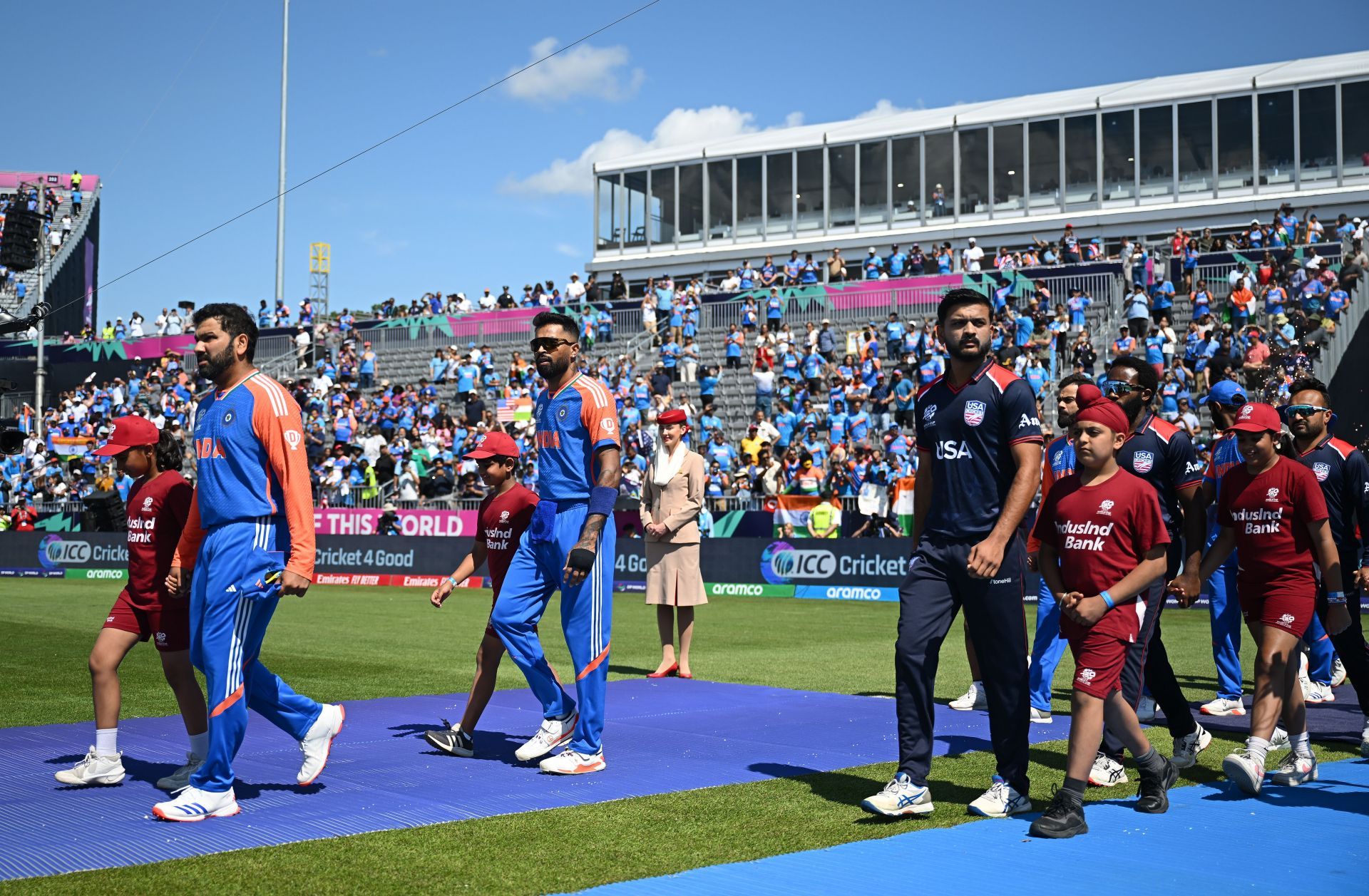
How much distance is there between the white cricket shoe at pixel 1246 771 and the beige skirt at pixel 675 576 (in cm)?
549

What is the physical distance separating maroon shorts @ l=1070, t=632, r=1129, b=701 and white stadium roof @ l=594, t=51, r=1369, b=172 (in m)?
34.1

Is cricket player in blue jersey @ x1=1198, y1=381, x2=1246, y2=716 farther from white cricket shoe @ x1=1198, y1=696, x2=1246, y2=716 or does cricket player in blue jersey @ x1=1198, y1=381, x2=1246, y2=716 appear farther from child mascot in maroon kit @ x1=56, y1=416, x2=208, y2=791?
child mascot in maroon kit @ x1=56, y1=416, x2=208, y2=791

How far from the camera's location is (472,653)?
518 inches

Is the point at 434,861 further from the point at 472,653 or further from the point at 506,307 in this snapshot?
the point at 506,307

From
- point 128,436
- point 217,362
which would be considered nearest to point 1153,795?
point 217,362

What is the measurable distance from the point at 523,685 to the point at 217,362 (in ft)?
17.5

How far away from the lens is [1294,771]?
6.43 meters

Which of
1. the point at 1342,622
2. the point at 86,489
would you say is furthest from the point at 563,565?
the point at 86,489

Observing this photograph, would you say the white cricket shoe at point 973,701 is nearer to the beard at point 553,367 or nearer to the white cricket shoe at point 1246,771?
the white cricket shoe at point 1246,771

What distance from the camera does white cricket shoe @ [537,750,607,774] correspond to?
22.0 feet

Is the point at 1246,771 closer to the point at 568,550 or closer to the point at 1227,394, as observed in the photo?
the point at 1227,394

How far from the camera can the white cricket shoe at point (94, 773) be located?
6.31 metres

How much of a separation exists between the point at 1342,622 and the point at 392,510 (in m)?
22.8

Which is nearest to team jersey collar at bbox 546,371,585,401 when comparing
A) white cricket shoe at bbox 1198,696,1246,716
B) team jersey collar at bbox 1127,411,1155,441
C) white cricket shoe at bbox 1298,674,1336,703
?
team jersey collar at bbox 1127,411,1155,441
